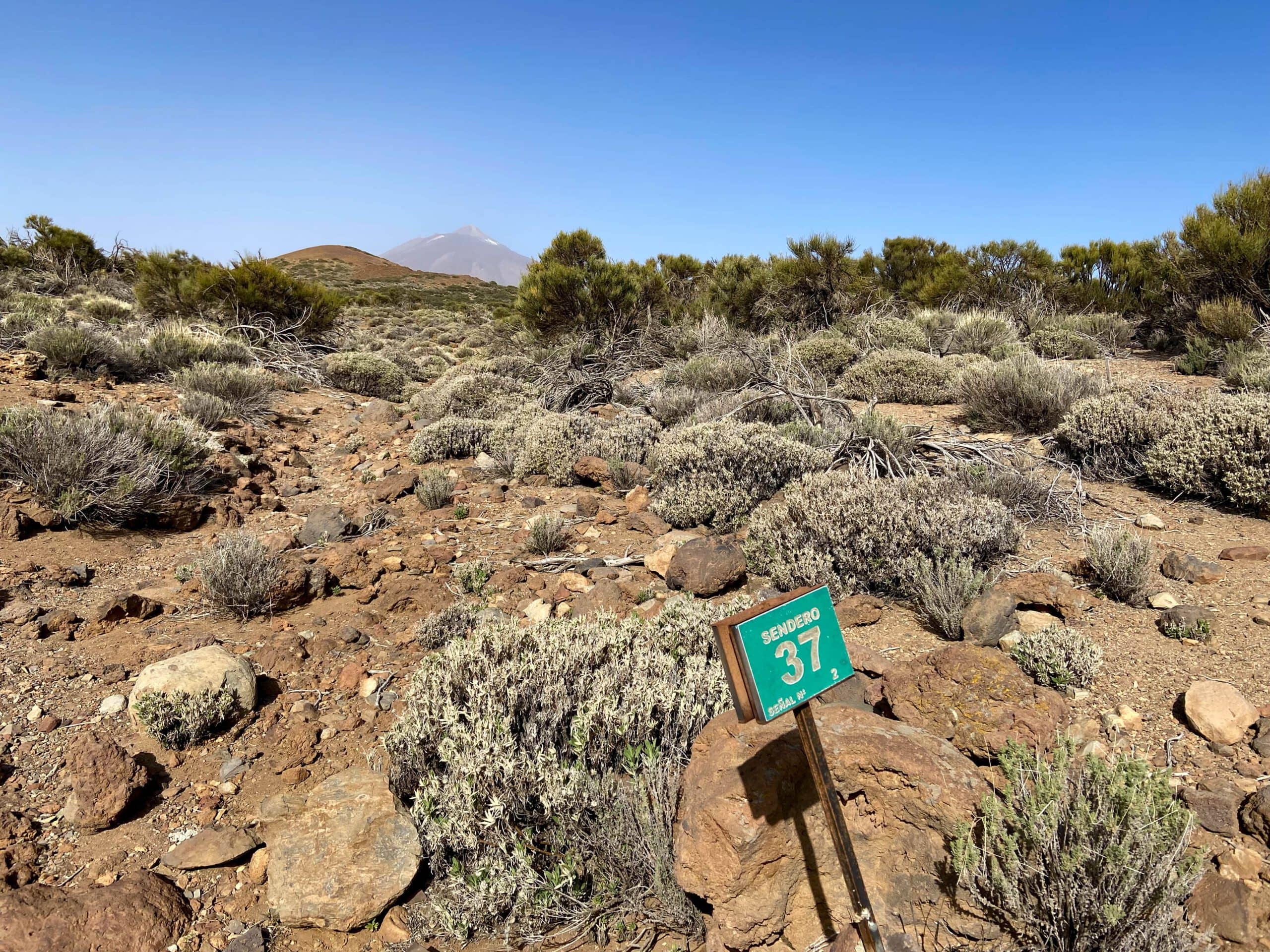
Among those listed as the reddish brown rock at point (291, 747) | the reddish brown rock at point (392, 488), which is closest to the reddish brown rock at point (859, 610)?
the reddish brown rock at point (291, 747)

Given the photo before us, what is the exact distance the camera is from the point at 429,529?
549 cm

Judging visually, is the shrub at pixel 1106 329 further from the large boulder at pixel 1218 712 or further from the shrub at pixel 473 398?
the large boulder at pixel 1218 712

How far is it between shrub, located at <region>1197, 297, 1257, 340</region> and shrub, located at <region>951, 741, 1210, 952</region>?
1120 centimetres

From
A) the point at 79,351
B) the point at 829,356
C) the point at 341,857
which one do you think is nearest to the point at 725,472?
the point at 341,857

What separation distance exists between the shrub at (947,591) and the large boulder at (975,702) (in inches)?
24.6

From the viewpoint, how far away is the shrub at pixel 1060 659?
2883 millimetres

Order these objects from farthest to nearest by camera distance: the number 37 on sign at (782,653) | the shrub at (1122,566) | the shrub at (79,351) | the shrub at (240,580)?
the shrub at (79,351)
the shrub at (240,580)
the shrub at (1122,566)
the number 37 on sign at (782,653)

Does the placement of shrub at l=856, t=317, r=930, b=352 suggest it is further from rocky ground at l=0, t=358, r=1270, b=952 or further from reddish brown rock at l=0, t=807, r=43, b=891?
reddish brown rock at l=0, t=807, r=43, b=891

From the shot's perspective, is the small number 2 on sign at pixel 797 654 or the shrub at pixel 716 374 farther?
the shrub at pixel 716 374

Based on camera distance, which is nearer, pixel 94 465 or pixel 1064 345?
pixel 94 465

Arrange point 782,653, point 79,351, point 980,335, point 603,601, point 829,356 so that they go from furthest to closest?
point 980,335, point 829,356, point 79,351, point 603,601, point 782,653

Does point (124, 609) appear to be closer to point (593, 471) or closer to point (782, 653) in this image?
point (593, 471)

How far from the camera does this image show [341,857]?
2.21 m

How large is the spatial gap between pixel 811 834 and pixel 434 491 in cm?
478
